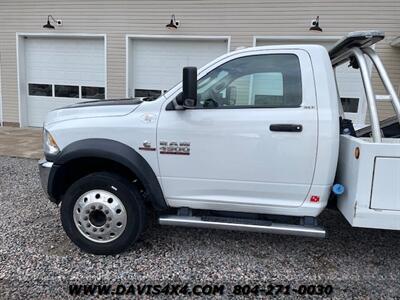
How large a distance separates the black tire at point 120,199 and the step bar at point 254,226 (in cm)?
27

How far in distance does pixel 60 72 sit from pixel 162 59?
352 cm

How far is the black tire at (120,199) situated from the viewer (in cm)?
330

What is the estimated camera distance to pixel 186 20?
9.53 m

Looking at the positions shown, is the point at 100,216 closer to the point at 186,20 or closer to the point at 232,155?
the point at 232,155

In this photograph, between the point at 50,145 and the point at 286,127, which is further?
the point at 50,145

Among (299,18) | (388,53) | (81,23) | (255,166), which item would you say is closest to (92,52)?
(81,23)

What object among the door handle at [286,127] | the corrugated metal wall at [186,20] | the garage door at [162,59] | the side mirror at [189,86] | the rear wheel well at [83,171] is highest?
the corrugated metal wall at [186,20]

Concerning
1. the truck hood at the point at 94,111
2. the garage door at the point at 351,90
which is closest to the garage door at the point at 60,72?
the garage door at the point at 351,90

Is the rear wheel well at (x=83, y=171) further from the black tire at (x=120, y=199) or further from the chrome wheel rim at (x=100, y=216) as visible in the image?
the chrome wheel rim at (x=100, y=216)

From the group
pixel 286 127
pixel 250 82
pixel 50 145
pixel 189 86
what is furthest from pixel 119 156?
pixel 286 127

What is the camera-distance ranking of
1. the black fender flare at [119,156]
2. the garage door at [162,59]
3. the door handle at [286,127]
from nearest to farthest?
the door handle at [286,127] < the black fender flare at [119,156] < the garage door at [162,59]

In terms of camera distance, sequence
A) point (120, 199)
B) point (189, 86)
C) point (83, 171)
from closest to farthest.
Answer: point (189, 86) < point (120, 199) < point (83, 171)

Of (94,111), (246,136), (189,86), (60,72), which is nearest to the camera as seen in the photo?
(189,86)

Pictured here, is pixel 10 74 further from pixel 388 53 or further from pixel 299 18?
pixel 388 53
